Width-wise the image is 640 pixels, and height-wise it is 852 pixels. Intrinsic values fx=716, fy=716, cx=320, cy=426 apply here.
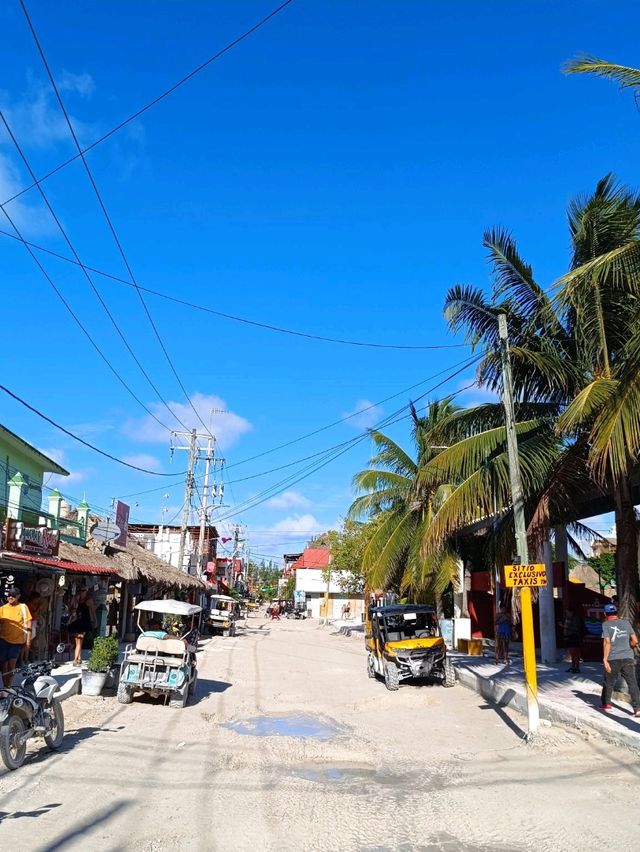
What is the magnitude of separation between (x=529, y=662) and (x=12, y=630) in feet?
25.5

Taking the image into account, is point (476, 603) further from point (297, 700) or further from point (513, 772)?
point (513, 772)

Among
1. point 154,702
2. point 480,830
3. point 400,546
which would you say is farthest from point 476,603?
point 480,830

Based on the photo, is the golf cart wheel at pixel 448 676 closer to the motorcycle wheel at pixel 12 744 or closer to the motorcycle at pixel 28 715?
the motorcycle at pixel 28 715

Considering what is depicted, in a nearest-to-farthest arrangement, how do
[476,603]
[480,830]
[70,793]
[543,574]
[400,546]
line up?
[480,830] → [70,793] → [543,574] → [400,546] → [476,603]

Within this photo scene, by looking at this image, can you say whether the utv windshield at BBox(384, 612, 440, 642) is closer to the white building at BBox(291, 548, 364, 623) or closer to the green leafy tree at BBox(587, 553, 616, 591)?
the green leafy tree at BBox(587, 553, 616, 591)

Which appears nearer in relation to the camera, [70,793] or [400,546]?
[70,793]

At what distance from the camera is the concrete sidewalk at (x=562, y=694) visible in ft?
33.7

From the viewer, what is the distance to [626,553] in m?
12.8

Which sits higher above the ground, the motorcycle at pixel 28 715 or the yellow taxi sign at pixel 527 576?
the yellow taxi sign at pixel 527 576

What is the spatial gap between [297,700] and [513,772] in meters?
7.06

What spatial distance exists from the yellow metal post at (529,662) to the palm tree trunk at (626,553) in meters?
2.21

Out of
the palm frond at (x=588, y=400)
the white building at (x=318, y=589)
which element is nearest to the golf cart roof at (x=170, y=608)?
the palm frond at (x=588, y=400)

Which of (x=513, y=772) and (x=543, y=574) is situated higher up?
(x=543, y=574)

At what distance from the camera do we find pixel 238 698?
14586 mm
